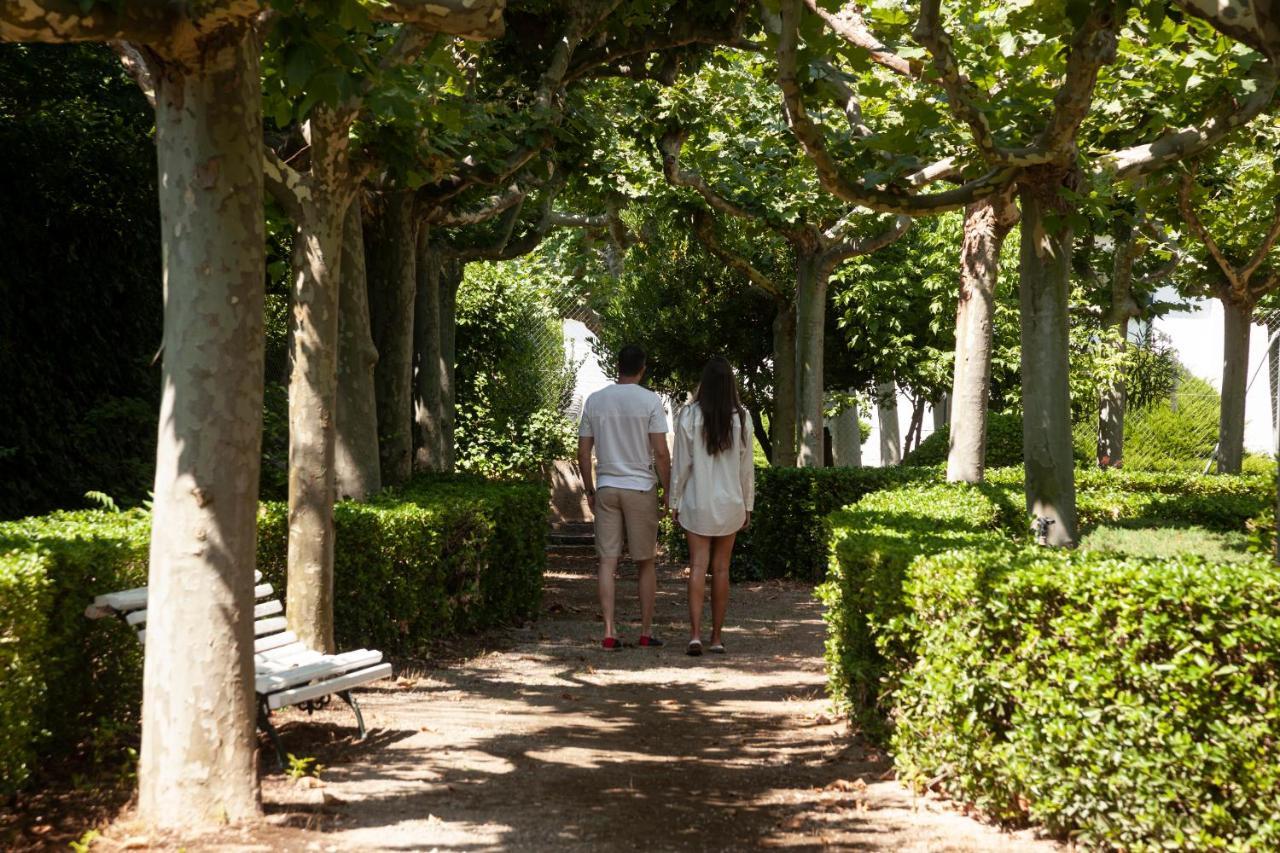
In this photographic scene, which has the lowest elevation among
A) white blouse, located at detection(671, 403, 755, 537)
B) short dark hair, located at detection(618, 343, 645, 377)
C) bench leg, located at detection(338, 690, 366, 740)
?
bench leg, located at detection(338, 690, 366, 740)

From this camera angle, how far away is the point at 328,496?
7.14m

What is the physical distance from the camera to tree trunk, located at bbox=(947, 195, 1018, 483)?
12289 millimetres

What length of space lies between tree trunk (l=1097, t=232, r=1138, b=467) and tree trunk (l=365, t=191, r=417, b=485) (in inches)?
491

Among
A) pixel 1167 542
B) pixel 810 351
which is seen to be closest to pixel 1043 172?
pixel 1167 542

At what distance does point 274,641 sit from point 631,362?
3.81m

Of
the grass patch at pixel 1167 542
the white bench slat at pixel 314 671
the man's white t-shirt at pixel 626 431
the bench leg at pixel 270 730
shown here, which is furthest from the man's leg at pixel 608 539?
the bench leg at pixel 270 730

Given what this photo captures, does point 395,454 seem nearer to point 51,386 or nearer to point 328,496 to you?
point 51,386

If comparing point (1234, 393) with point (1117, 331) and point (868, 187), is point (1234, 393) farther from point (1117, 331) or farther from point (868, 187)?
point (868, 187)

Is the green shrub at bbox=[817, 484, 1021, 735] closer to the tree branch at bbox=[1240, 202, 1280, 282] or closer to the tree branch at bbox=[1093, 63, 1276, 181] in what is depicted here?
the tree branch at bbox=[1093, 63, 1276, 181]

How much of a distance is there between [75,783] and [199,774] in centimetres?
87

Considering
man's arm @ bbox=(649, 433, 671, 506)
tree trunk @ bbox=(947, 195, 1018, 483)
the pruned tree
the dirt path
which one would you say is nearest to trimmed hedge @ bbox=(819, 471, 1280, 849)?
the dirt path

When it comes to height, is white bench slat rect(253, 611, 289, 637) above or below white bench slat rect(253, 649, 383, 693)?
above

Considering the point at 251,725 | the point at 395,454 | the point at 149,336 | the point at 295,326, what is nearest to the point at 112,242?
the point at 149,336

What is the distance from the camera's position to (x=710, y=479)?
9125 mm
